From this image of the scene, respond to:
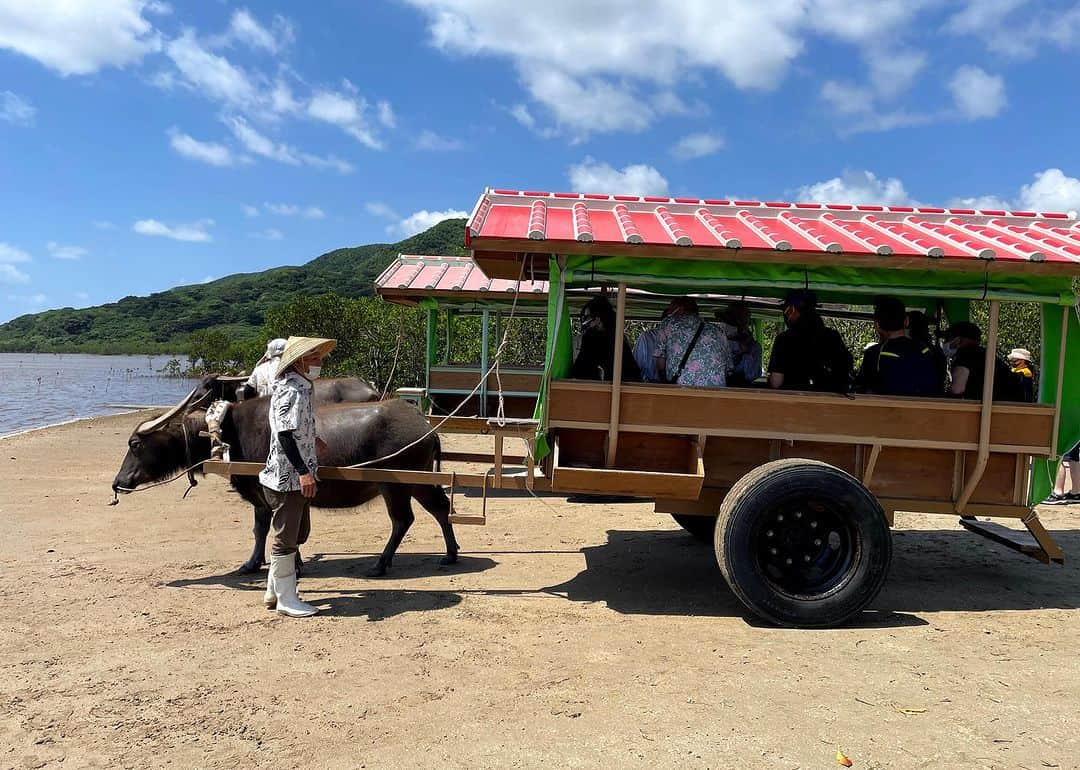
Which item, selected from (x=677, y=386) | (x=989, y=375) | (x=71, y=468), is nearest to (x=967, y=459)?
(x=989, y=375)

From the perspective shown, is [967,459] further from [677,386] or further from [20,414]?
[20,414]

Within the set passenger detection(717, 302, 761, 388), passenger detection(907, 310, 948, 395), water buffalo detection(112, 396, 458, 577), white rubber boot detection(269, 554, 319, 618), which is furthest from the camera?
water buffalo detection(112, 396, 458, 577)

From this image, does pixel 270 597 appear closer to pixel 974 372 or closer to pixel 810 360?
pixel 810 360

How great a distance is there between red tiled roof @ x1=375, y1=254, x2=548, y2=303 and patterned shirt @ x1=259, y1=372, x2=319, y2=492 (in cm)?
455

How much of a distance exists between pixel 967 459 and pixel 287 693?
416 cm

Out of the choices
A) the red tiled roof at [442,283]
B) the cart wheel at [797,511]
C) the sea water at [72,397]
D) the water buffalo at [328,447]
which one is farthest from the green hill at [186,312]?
the cart wheel at [797,511]

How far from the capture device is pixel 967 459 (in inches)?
176

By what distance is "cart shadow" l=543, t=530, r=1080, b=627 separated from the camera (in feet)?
15.3

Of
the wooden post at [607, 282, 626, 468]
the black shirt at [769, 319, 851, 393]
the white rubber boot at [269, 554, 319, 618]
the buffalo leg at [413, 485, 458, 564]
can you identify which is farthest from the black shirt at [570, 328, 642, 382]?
the white rubber boot at [269, 554, 319, 618]

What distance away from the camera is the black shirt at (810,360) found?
4.65 meters

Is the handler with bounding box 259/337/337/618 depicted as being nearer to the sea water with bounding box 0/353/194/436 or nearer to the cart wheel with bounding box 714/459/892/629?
the cart wheel with bounding box 714/459/892/629

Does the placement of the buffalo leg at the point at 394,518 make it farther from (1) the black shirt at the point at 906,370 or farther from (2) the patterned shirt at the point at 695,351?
(1) the black shirt at the point at 906,370

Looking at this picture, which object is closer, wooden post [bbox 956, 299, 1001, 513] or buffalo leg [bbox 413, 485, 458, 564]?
wooden post [bbox 956, 299, 1001, 513]

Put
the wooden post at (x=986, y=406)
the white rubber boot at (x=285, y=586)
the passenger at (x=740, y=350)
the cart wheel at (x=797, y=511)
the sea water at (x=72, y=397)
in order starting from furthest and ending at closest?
the sea water at (x=72, y=397) < the passenger at (x=740, y=350) < the white rubber boot at (x=285, y=586) < the wooden post at (x=986, y=406) < the cart wheel at (x=797, y=511)
